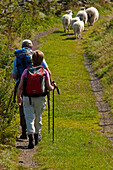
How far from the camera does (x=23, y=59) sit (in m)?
8.02

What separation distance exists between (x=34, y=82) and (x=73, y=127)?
9.37ft

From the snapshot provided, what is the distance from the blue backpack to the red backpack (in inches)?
27.8

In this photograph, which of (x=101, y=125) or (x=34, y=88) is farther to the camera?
(x=101, y=125)

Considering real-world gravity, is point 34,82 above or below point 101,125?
above

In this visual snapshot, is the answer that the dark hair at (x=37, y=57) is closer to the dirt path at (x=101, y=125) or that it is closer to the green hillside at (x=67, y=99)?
the green hillside at (x=67, y=99)

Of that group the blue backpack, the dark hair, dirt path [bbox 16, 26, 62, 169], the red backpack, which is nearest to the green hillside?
dirt path [bbox 16, 26, 62, 169]

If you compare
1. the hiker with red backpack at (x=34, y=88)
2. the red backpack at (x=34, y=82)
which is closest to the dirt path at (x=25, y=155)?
the hiker with red backpack at (x=34, y=88)

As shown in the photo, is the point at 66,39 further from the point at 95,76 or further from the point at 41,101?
the point at 41,101

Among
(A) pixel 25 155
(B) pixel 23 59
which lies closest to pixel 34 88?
(B) pixel 23 59

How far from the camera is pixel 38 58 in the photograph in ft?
24.1

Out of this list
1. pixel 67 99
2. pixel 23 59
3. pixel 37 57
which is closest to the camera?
pixel 37 57

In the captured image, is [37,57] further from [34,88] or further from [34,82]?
[34,88]

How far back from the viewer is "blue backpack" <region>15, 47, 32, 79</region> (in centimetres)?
798

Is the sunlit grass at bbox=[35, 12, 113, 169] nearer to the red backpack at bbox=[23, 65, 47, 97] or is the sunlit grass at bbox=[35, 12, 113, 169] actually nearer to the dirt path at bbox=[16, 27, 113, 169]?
the dirt path at bbox=[16, 27, 113, 169]
